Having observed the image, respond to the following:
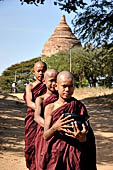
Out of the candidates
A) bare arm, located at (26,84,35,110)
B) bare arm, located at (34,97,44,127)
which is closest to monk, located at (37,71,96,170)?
bare arm, located at (34,97,44,127)

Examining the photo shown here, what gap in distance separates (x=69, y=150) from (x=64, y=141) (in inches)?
3.5

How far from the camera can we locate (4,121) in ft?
35.0

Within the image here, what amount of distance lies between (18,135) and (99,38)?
29.2 ft

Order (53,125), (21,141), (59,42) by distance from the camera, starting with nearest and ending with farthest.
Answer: (53,125)
(21,141)
(59,42)

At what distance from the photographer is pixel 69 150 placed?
272cm

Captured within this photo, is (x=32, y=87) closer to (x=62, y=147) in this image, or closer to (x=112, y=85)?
(x=62, y=147)

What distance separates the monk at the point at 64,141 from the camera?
8.84ft

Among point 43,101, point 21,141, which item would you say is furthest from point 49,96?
point 21,141

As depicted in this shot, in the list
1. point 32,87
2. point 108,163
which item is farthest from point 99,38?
point 32,87

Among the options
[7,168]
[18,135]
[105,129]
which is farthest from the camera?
[105,129]

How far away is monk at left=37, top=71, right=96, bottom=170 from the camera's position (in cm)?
270

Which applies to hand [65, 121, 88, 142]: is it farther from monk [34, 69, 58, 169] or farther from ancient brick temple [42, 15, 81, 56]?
ancient brick temple [42, 15, 81, 56]

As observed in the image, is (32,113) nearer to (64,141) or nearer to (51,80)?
(51,80)

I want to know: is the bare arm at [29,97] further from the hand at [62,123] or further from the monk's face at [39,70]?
the hand at [62,123]
